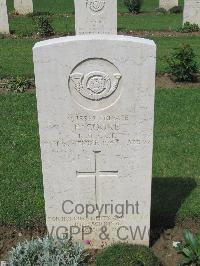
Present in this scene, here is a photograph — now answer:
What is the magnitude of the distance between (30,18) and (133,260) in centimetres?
1643

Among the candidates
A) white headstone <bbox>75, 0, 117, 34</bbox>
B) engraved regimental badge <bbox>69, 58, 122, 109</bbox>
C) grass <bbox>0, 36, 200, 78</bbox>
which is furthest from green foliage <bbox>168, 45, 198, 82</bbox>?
engraved regimental badge <bbox>69, 58, 122, 109</bbox>

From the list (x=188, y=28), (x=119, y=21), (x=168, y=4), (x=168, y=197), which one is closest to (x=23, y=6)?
(x=119, y=21)

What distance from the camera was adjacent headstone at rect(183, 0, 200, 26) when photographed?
16.2 metres

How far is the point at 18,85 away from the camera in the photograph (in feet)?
32.1

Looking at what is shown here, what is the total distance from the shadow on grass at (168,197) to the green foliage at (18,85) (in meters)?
4.72

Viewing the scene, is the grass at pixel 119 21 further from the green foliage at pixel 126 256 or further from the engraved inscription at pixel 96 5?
the green foliage at pixel 126 256

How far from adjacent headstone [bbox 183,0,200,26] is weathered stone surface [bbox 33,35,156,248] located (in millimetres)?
13044

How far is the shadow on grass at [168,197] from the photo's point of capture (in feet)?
16.9

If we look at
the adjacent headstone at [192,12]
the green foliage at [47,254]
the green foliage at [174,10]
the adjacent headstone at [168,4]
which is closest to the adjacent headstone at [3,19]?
the adjacent headstone at [192,12]

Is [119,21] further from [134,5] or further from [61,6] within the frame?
[61,6]

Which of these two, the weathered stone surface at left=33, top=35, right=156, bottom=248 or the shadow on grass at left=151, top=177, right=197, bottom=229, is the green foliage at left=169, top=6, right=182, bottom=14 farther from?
the weathered stone surface at left=33, top=35, right=156, bottom=248

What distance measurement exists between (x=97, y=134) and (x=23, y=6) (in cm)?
1707

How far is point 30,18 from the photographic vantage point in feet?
62.7

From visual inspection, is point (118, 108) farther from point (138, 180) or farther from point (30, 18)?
point (30, 18)
